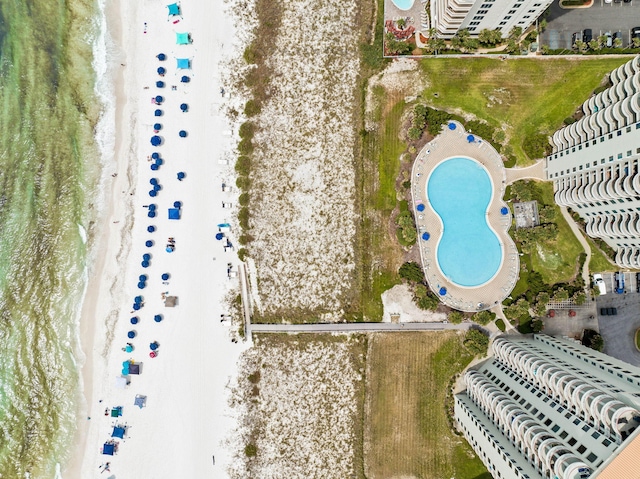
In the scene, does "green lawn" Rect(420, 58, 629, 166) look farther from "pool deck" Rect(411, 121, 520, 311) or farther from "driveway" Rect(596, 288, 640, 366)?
"driveway" Rect(596, 288, 640, 366)

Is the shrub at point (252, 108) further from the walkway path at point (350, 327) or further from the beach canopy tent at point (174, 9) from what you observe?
the walkway path at point (350, 327)

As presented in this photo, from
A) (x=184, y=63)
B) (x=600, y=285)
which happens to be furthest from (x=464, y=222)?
(x=184, y=63)

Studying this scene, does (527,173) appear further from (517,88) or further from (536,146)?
(517,88)

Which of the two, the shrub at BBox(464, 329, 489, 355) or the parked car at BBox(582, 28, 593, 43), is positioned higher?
the parked car at BBox(582, 28, 593, 43)

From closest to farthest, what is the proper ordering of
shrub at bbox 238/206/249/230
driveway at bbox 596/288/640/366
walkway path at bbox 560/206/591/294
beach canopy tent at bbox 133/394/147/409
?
driveway at bbox 596/288/640/366 → walkway path at bbox 560/206/591/294 → shrub at bbox 238/206/249/230 → beach canopy tent at bbox 133/394/147/409

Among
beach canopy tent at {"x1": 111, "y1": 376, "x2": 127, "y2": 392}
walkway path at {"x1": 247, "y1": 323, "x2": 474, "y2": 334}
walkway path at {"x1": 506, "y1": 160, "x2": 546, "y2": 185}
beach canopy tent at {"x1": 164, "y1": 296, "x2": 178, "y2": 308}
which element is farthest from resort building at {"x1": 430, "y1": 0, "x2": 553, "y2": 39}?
beach canopy tent at {"x1": 111, "y1": 376, "x2": 127, "y2": 392}

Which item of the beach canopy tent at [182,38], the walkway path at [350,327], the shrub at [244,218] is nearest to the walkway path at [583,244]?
the walkway path at [350,327]

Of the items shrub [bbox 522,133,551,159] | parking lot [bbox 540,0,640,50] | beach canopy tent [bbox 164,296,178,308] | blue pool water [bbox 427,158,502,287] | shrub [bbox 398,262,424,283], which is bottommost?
beach canopy tent [bbox 164,296,178,308]

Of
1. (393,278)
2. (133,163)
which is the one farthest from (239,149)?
(393,278)
